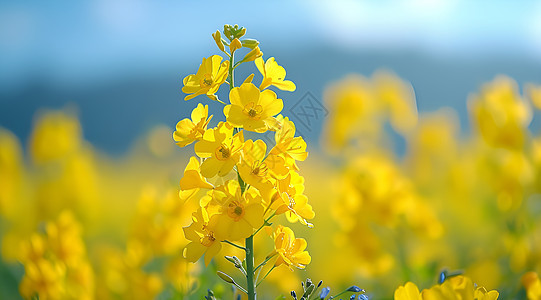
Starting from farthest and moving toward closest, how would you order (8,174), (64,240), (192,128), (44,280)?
1. (8,174)
2. (64,240)
3. (44,280)
4. (192,128)

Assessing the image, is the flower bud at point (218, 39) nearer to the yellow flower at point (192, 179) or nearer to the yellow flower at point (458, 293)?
the yellow flower at point (192, 179)

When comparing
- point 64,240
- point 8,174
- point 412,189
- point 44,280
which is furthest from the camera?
point 8,174

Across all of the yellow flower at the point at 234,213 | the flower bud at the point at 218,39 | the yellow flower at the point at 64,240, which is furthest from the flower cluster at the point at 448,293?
the yellow flower at the point at 64,240

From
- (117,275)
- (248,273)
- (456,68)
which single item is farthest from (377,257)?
(456,68)

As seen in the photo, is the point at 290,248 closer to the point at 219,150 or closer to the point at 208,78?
the point at 219,150

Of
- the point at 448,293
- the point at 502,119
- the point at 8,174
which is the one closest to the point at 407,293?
the point at 448,293

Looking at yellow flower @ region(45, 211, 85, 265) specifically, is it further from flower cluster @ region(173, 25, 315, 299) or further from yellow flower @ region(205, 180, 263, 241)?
yellow flower @ region(205, 180, 263, 241)
